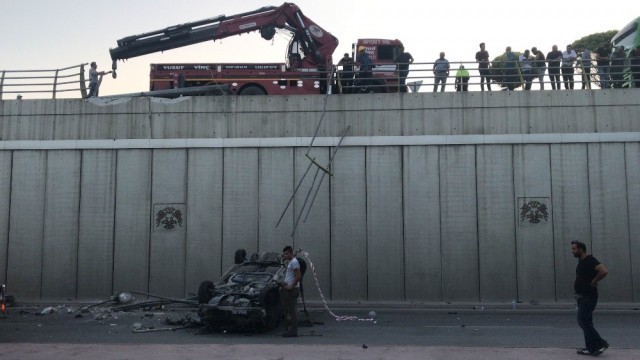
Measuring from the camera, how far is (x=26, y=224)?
17.2 metres

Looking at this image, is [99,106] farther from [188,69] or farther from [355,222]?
[355,222]

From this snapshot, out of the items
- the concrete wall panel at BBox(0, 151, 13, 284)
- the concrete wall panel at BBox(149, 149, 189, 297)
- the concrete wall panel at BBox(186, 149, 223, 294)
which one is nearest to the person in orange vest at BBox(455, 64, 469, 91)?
the concrete wall panel at BBox(186, 149, 223, 294)

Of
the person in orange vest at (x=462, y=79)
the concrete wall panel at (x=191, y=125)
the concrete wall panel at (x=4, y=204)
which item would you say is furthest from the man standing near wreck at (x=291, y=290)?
the concrete wall panel at (x=4, y=204)

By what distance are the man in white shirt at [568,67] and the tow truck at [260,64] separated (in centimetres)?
537

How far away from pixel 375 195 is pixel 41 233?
993cm

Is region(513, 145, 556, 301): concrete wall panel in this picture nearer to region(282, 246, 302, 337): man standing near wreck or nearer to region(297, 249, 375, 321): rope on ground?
region(297, 249, 375, 321): rope on ground

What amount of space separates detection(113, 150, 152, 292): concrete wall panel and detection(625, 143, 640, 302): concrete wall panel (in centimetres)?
1361

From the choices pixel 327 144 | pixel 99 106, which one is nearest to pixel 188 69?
pixel 99 106

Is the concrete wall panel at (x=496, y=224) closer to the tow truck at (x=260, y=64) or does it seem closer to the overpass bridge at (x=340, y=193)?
the overpass bridge at (x=340, y=193)

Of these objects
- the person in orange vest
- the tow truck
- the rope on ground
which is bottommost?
the rope on ground

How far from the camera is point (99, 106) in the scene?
17781mm

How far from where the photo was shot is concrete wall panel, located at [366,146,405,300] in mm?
16234

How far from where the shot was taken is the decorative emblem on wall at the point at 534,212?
16.2 m

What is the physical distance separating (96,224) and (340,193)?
726 cm
